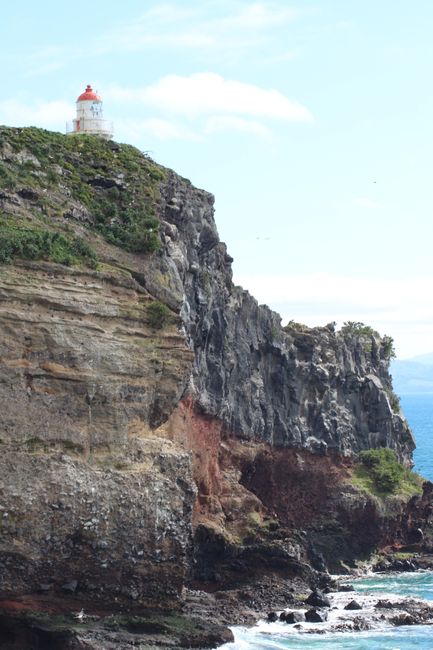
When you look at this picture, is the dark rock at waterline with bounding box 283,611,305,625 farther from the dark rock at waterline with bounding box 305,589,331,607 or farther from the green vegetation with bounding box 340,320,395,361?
the green vegetation with bounding box 340,320,395,361

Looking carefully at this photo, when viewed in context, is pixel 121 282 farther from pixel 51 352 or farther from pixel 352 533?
pixel 352 533

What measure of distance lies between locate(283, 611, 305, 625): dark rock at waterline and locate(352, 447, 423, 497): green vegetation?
1969 cm

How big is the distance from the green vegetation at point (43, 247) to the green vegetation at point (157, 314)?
3.04 m

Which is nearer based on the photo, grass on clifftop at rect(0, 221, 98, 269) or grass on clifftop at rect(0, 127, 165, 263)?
grass on clifftop at rect(0, 221, 98, 269)

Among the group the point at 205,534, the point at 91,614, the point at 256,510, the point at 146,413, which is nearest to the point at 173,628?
the point at 91,614

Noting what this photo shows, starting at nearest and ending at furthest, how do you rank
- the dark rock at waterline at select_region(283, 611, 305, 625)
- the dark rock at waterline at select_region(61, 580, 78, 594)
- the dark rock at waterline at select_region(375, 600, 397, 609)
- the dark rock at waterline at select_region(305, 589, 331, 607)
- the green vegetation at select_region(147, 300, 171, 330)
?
the dark rock at waterline at select_region(61, 580, 78, 594)
the green vegetation at select_region(147, 300, 171, 330)
the dark rock at waterline at select_region(283, 611, 305, 625)
the dark rock at waterline at select_region(305, 589, 331, 607)
the dark rock at waterline at select_region(375, 600, 397, 609)

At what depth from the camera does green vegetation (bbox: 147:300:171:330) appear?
203ft

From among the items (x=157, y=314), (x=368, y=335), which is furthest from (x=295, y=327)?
(x=157, y=314)

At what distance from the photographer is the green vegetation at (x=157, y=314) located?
2432 inches

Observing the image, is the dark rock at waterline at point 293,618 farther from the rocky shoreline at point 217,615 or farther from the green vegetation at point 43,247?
the green vegetation at point 43,247

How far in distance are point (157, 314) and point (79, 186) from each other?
11.1 meters

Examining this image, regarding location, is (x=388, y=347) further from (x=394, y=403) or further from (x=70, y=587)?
(x=70, y=587)

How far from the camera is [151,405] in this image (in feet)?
202

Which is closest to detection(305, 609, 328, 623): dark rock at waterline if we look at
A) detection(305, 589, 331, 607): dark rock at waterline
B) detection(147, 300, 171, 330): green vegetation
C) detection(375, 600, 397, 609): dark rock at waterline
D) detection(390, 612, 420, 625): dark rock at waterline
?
detection(305, 589, 331, 607): dark rock at waterline
